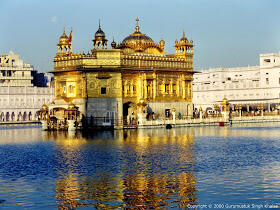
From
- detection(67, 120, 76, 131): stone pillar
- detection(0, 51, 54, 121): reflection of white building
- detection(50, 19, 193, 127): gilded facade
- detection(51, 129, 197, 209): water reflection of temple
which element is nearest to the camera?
detection(51, 129, 197, 209): water reflection of temple

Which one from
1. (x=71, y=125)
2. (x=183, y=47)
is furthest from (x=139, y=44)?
(x=71, y=125)

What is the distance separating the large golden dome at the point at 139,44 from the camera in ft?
310

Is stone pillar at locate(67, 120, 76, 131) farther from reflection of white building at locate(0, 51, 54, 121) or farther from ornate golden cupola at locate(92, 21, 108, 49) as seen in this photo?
reflection of white building at locate(0, 51, 54, 121)

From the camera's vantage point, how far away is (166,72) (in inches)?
3706

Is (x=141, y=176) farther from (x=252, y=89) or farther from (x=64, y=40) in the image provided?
(x=252, y=89)

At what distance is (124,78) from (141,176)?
5487cm

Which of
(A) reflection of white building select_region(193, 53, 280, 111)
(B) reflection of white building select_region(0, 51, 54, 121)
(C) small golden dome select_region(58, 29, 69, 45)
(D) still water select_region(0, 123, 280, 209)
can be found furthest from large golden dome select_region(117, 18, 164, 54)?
(B) reflection of white building select_region(0, 51, 54, 121)

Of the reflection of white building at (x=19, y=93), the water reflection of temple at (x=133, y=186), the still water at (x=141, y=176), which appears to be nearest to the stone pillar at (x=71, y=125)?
the still water at (x=141, y=176)

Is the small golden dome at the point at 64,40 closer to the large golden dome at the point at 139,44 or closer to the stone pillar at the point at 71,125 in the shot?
the large golden dome at the point at 139,44

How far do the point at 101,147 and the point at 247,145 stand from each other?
1265 cm

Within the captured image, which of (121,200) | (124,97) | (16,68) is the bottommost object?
(121,200)

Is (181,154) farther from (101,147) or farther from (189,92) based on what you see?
(189,92)

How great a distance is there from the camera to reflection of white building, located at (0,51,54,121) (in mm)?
160000

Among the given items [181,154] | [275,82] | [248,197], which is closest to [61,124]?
[181,154]
